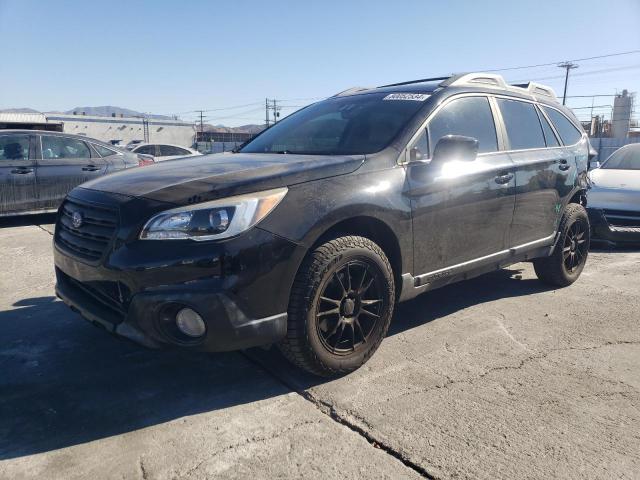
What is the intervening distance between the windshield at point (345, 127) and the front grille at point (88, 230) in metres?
1.39

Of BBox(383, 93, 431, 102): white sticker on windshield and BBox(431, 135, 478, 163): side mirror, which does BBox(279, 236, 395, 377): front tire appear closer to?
BBox(431, 135, 478, 163): side mirror

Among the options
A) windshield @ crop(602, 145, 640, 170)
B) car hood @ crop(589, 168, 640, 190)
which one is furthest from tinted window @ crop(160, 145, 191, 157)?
→ car hood @ crop(589, 168, 640, 190)

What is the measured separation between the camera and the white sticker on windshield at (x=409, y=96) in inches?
145

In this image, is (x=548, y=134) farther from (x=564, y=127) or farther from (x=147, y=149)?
(x=147, y=149)

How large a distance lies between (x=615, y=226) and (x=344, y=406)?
5842 millimetres

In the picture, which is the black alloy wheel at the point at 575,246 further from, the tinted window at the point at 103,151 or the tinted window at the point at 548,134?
the tinted window at the point at 103,151

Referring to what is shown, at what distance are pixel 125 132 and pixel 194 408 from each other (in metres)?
80.8

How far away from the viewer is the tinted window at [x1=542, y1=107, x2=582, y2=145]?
16.1ft

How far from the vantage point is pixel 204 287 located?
2.47m

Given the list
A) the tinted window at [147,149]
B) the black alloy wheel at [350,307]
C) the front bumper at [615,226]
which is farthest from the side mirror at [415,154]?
the tinted window at [147,149]

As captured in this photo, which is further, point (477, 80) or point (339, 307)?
point (477, 80)

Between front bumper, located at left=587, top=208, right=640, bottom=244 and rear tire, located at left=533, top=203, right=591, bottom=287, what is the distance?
2.12m

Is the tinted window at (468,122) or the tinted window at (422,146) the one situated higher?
the tinted window at (468,122)

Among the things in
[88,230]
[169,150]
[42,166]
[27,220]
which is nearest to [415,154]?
[88,230]
